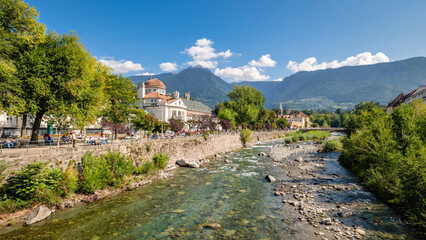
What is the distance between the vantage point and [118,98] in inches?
1226

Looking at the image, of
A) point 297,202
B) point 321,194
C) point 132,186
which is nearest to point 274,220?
point 297,202

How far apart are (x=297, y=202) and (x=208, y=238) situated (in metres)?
7.58

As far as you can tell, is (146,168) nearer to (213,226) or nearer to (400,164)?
(213,226)

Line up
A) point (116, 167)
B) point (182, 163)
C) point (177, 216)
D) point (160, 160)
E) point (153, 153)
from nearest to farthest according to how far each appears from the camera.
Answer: point (177, 216) < point (116, 167) < point (160, 160) < point (153, 153) < point (182, 163)

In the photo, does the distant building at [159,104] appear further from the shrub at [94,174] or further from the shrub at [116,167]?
the shrub at [94,174]

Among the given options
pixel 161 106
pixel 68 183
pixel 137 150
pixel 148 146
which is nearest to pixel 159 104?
pixel 161 106

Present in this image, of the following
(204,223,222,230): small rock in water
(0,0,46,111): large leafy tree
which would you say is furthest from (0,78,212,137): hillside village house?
(204,223,222,230): small rock in water

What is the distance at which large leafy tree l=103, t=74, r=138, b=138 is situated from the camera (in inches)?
1187

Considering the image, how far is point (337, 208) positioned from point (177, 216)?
1089cm

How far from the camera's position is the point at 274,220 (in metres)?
11.9

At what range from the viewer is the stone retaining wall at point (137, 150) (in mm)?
13180

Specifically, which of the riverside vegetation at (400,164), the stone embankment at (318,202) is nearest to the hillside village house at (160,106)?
the stone embankment at (318,202)

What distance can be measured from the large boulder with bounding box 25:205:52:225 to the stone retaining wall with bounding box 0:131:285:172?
3268mm

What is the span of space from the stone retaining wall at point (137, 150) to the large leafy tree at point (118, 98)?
9351 mm
